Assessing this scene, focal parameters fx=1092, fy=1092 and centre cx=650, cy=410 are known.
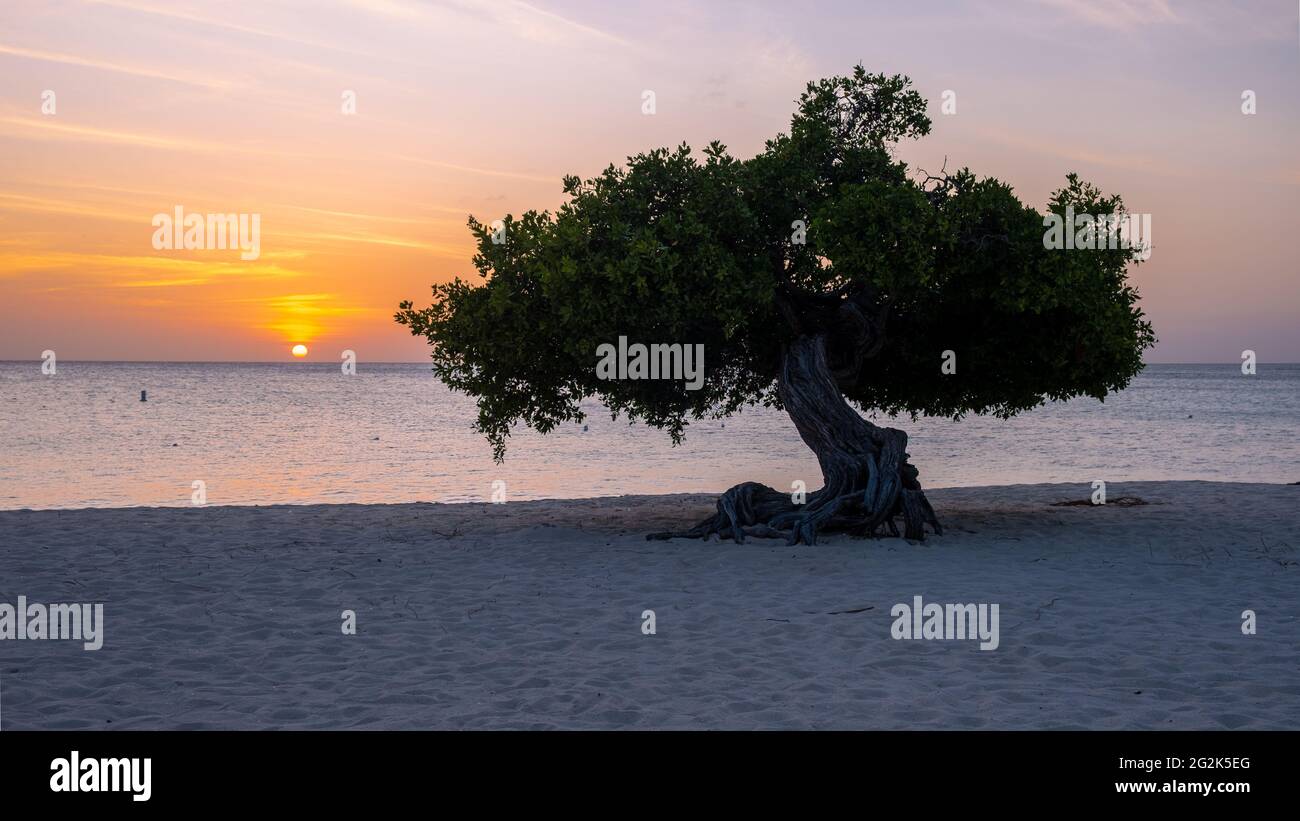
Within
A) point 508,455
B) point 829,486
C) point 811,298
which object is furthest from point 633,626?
point 508,455

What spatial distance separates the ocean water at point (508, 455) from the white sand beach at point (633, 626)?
10832 millimetres

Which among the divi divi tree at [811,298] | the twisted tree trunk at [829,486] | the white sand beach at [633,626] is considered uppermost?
the divi divi tree at [811,298]

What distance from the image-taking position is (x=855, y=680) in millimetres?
10078

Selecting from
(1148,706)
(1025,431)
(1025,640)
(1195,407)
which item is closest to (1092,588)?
(1025,640)

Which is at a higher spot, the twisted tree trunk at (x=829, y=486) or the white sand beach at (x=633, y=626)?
the twisted tree trunk at (x=829, y=486)

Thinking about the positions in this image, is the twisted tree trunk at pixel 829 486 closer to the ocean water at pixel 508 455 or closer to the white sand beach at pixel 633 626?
the white sand beach at pixel 633 626

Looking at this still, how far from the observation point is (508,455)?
46812 mm

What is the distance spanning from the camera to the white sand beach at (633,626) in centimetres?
916

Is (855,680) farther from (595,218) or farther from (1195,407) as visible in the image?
(1195,407)

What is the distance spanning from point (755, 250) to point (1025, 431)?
53.6 m

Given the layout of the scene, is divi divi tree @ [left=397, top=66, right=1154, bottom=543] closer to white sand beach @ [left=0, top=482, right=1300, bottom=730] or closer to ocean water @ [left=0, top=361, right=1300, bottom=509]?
white sand beach @ [left=0, top=482, right=1300, bottom=730]

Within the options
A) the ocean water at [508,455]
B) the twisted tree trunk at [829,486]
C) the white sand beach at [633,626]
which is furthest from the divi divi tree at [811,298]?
the ocean water at [508,455]

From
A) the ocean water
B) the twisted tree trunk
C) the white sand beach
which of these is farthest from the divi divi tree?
the ocean water

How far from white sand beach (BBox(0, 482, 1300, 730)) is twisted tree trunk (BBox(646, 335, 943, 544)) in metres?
0.54
